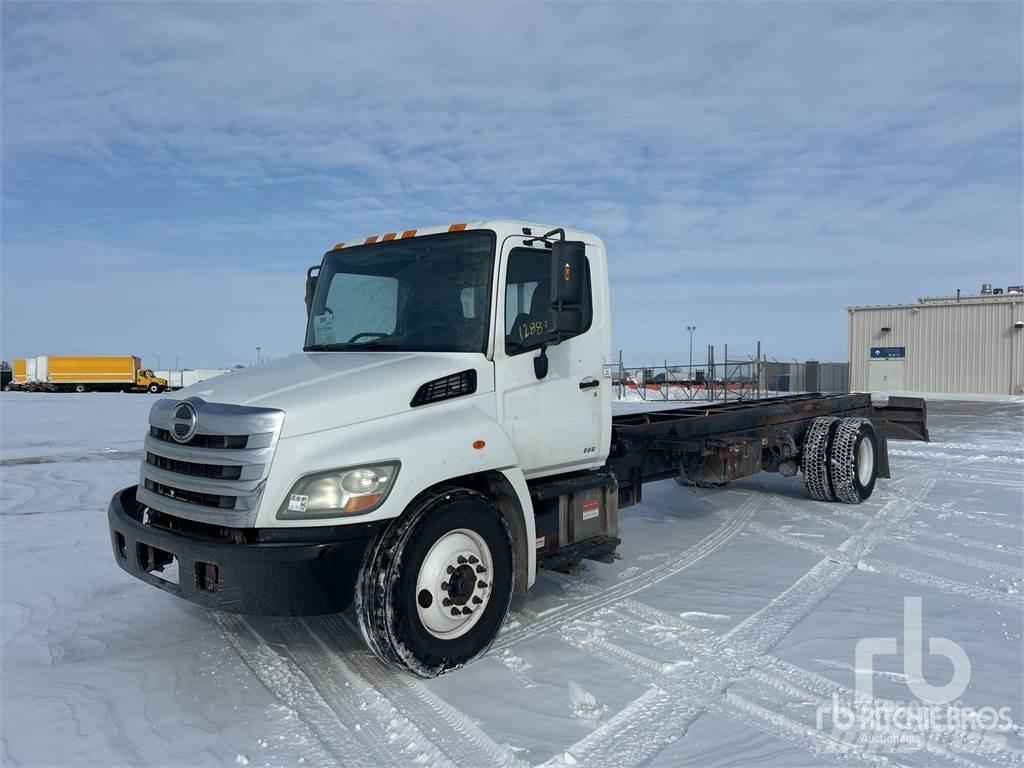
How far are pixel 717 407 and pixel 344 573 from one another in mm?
7488

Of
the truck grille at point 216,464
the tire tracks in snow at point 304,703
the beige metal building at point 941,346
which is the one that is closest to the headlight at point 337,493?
the truck grille at point 216,464

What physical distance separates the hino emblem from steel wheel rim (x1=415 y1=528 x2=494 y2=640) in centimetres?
144

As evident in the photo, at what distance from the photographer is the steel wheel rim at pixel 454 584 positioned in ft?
13.5

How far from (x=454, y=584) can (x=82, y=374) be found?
190ft

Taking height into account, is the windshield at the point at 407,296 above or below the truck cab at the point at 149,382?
above

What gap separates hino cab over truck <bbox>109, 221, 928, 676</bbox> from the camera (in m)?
3.82

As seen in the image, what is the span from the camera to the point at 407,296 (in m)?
5.02

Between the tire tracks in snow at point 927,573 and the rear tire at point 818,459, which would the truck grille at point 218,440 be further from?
the rear tire at point 818,459

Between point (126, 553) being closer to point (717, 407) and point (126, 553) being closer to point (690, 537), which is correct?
point (690, 537)

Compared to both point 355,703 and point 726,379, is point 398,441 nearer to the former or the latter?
point 355,703

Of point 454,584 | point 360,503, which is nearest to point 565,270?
point 360,503

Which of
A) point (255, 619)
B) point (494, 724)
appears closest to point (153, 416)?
point (255, 619)

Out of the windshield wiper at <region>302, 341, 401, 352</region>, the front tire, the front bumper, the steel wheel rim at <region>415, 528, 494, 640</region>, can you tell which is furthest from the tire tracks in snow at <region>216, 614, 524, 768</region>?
the windshield wiper at <region>302, 341, 401, 352</region>

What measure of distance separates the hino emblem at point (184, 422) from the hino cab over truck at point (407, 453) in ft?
0.04
